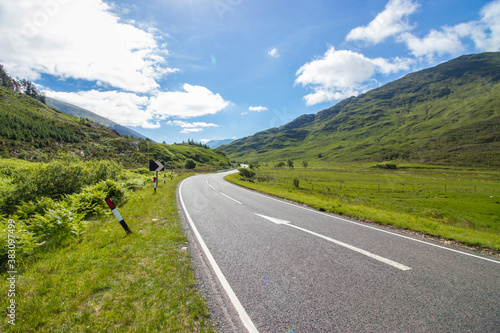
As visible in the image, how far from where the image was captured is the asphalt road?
9.81 feet

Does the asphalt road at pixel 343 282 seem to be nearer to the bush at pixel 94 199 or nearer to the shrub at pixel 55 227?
the shrub at pixel 55 227

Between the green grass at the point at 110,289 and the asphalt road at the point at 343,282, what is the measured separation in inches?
20.9

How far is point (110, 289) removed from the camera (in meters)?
3.82

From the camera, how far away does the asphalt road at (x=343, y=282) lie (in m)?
2.99

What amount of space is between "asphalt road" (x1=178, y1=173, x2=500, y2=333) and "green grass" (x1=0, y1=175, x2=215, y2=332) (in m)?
0.53

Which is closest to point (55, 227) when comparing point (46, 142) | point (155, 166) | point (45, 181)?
point (45, 181)

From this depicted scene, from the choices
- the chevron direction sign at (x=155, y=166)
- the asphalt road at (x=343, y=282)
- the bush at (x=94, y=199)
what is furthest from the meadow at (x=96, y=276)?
the chevron direction sign at (x=155, y=166)

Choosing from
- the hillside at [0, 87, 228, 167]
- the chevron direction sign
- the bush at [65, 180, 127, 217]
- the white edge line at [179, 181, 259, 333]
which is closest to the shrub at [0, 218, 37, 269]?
the bush at [65, 180, 127, 217]

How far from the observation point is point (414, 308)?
127 inches

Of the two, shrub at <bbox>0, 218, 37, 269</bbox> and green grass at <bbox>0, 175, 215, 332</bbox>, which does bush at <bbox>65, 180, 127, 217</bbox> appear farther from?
green grass at <bbox>0, 175, 215, 332</bbox>

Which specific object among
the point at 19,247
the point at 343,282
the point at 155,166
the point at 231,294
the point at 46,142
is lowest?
the point at 231,294

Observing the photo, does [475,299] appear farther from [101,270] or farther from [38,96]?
[38,96]

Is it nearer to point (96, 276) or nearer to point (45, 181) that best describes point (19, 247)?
point (96, 276)

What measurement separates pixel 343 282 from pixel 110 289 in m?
4.69
